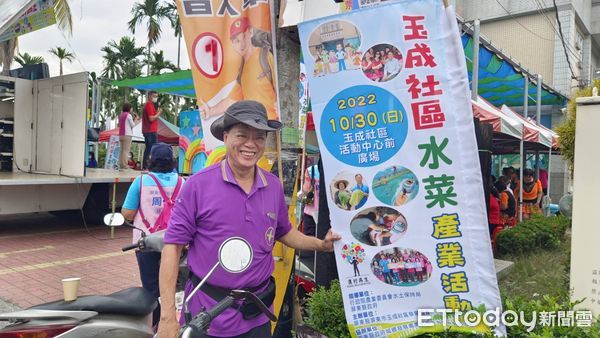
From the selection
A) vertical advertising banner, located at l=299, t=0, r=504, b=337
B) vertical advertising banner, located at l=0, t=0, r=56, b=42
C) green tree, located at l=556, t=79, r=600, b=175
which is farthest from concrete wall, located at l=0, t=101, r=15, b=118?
green tree, located at l=556, t=79, r=600, b=175

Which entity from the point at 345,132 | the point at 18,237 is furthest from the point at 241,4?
the point at 18,237

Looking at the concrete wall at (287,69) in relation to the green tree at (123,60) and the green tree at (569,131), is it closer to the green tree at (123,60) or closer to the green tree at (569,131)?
the green tree at (569,131)

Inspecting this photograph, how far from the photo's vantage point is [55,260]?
6375 millimetres

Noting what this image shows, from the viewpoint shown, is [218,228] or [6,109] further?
[6,109]

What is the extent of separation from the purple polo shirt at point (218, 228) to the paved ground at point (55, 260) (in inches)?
140

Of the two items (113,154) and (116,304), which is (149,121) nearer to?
(113,154)

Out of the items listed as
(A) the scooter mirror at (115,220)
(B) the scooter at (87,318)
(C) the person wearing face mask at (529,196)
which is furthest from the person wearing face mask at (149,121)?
(C) the person wearing face mask at (529,196)

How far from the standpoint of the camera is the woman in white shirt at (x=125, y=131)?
10.4m

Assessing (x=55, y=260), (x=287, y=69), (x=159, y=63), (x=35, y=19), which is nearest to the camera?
(x=287, y=69)

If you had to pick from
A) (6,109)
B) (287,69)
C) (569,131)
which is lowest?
(569,131)

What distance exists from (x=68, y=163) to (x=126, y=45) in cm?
2806

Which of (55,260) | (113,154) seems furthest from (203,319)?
(113,154)

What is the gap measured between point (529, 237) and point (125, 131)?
880 cm

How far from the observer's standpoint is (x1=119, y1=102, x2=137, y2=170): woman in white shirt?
1045 cm
